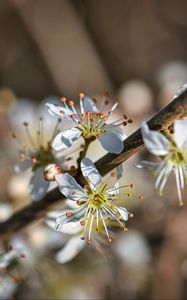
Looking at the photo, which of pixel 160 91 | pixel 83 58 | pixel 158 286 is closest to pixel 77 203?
pixel 158 286

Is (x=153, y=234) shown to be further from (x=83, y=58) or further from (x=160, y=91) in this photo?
(x=83, y=58)

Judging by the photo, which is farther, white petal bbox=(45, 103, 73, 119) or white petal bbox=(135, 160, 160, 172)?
white petal bbox=(45, 103, 73, 119)

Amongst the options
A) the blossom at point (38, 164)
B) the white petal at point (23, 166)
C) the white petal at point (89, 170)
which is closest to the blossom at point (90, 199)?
the white petal at point (89, 170)

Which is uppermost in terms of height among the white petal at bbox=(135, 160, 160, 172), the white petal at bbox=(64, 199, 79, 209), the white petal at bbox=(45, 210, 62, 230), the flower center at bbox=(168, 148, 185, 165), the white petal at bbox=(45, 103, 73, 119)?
the white petal at bbox=(45, 103, 73, 119)

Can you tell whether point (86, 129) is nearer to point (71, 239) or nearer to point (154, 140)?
point (154, 140)

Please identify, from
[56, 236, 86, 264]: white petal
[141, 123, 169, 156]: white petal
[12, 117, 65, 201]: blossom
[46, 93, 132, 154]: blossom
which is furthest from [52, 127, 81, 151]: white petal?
[56, 236, 86, 264]: white petal

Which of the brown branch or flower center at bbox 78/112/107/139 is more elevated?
flower center at bbox 78/112/107/139

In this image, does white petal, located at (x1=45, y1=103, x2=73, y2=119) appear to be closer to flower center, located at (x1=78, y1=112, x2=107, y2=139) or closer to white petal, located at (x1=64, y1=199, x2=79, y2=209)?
flower center, located at (x1=78, y1=112, x2=107, y2=139)

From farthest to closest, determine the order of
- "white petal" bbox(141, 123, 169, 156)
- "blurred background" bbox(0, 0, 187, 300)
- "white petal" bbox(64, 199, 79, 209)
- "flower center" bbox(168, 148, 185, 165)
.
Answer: "blurred background" bbox(0, 0, 187, 300) < "white petal" bbox(64, 199, 79, 209) < "flower center" bbox(168, 148, 185, 165) < "white petal" bbox(141, 123, 169, 156)
